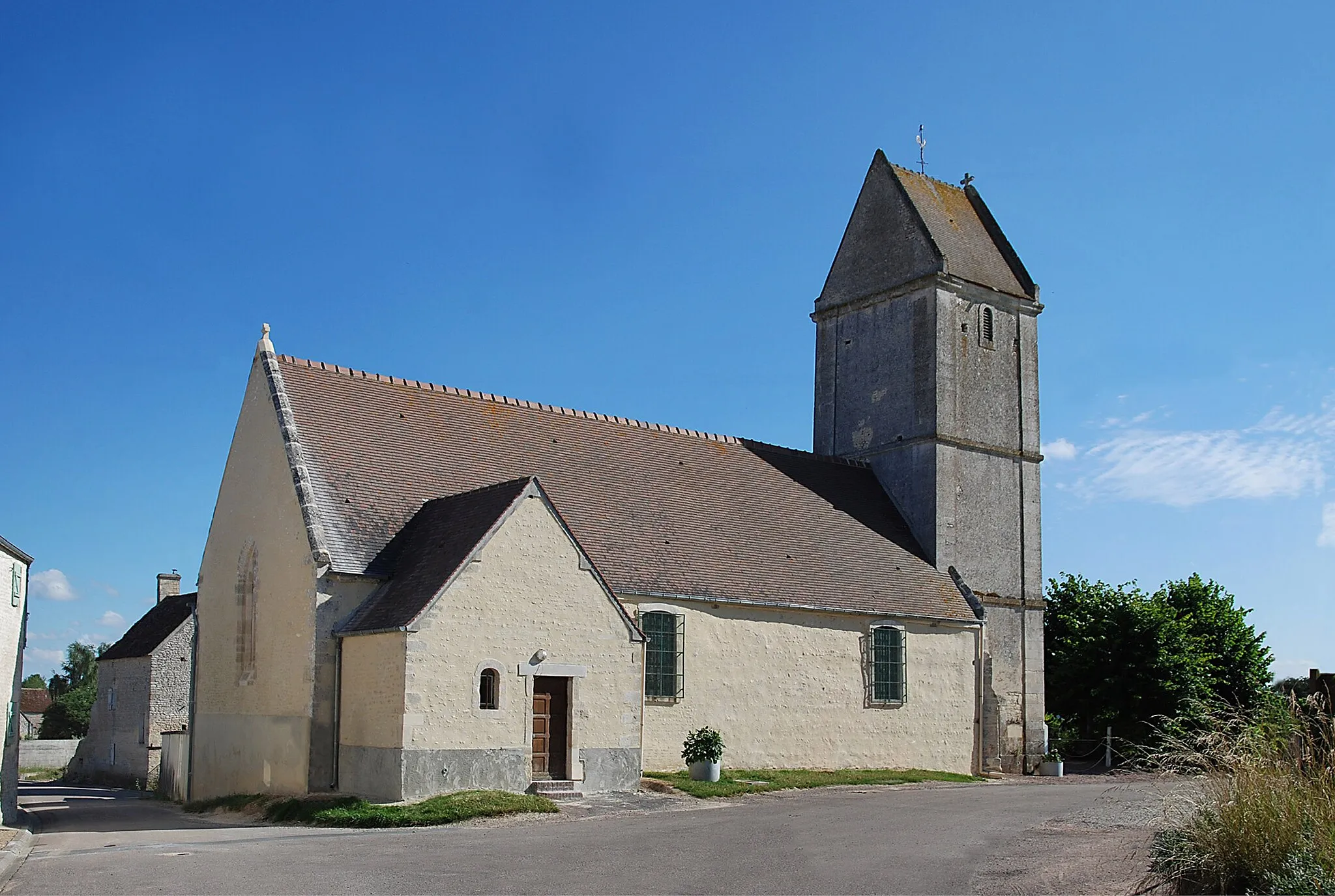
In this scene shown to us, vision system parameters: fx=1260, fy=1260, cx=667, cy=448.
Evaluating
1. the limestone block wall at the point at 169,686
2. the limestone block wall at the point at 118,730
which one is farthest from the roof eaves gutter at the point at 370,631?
the limestone block wall at the point at 169,686

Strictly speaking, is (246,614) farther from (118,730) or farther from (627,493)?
(118,730)

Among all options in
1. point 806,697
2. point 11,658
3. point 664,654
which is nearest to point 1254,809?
point 664,654

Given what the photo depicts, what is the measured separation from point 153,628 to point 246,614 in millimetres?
21245

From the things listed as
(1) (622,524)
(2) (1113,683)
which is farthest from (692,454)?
(2) (1113,683)

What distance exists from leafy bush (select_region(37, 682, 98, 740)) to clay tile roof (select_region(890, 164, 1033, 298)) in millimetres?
47556

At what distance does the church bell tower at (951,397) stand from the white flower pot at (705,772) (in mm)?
9063

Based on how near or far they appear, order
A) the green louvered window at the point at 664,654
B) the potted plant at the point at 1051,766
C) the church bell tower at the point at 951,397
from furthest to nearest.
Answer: the church bell tower at the point at 951,397
the potted plant at the point at 1051,766
the green louvered window at the point at 664,654

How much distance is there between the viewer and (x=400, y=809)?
56.0 ft

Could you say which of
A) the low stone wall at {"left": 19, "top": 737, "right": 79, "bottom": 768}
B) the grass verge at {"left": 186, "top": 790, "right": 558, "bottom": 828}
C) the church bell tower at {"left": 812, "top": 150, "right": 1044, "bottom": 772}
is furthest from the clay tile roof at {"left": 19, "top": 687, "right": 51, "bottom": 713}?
the grass verge at {"left": 186, "top": 790, "right": 558, "bottom": 828}

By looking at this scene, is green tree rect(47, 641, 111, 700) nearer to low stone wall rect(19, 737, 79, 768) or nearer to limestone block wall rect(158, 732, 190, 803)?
low stone wall rect(19, 737, 79, 768)

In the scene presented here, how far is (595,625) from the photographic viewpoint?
20484mm

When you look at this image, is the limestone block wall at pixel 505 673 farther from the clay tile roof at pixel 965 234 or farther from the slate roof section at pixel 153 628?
the slate roof section at pixel 153 628

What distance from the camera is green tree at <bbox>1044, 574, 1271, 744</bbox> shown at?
31594 millimetres

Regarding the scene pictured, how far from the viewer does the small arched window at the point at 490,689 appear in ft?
62.8
